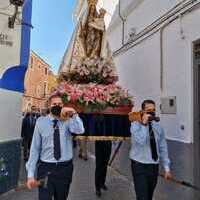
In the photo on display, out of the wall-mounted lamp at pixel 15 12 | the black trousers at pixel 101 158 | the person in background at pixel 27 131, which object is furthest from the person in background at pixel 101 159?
the person in background at pixel 27 131

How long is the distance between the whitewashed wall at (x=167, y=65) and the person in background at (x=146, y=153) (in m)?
1.22

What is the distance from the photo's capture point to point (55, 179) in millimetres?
4738

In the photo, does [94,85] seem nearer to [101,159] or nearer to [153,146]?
[101,159]

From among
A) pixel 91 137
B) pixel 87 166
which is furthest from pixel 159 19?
pixel 87 166

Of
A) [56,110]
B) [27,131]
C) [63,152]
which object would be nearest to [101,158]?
[63,152]

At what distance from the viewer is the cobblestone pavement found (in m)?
7.26

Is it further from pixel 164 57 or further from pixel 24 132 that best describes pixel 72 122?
pixel 24 132

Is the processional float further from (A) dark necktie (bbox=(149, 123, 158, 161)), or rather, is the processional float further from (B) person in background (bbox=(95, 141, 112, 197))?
(A) dark necktie (bbox=(149, 123, 158, 161))

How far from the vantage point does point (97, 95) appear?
6605 mm

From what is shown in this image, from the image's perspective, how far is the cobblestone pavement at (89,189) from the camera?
286 inches

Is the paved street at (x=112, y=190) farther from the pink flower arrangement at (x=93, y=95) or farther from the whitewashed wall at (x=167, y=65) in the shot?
the pink flower arrangement at (x=93, y=95)

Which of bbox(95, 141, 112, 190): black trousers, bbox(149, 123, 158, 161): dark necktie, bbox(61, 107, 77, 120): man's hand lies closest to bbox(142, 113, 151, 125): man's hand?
bbox(149, 123, 158, 161): dark necktie

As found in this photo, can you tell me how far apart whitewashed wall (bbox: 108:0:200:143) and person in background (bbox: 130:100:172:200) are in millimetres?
1220

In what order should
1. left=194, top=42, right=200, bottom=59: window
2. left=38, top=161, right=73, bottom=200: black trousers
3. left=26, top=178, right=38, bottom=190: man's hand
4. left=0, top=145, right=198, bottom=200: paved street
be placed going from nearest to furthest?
left=26, top=178, right=38, bottom=190: man's hand < left=38, top=161, right=73, bottom=200: black trousers < left=194, top=42, right=200, bottom=59: window < left=0, top=145, right=198, bottom=200: paved street
